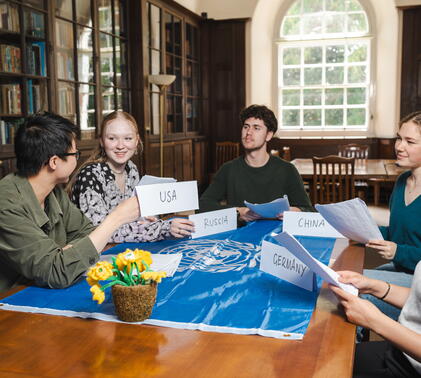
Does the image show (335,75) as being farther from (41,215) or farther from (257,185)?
(41,215)

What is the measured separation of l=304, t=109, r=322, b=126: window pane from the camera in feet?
27.2

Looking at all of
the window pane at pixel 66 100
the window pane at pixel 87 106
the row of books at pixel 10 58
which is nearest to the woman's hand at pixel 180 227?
the row of books at pixel 10 58

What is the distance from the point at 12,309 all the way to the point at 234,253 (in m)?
0.83

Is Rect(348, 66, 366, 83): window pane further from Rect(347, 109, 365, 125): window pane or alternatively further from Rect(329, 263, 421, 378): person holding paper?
Rect(329, 263, 421, 378): person holding paper

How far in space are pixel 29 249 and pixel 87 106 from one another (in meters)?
3.71

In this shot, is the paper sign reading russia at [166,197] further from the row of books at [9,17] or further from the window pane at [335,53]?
the window pane at [335,53]

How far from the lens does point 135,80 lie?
595cm

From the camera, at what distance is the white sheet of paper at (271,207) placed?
234cm

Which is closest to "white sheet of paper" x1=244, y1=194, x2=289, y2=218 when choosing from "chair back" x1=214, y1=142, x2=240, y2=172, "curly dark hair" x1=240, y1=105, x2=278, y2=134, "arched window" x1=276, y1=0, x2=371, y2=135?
"curly dark hair" x1=240, y1=105, x2=278, y2=134

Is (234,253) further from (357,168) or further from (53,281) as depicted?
(357,168)

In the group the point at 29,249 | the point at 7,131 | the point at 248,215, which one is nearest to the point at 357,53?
the point at 7,131

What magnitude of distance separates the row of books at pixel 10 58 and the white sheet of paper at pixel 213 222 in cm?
252

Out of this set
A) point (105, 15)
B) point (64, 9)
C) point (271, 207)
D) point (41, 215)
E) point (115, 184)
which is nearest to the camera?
point (41, 215)

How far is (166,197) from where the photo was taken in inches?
69.1
